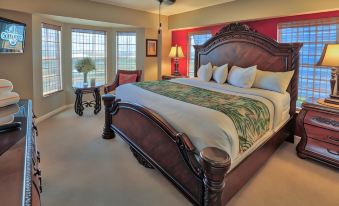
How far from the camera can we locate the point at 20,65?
4.07m

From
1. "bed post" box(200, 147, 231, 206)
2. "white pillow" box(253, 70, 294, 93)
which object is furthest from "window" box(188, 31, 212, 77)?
"bed post" box(200, 147, 231, 206)

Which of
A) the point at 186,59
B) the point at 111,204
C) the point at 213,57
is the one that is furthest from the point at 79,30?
the point at 111,204

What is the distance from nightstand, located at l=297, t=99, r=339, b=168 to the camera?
113 inches

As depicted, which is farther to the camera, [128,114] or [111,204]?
[128,114]

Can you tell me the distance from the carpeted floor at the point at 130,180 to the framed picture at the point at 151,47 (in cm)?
327

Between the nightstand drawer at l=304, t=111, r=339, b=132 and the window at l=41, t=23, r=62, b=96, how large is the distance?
5.00 metres

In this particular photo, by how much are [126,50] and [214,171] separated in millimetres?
5334

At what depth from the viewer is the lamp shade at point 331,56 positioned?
2.90 metres

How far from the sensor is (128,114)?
3.19 metres

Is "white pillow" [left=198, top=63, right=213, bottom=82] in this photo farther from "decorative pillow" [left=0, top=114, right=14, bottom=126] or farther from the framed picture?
"decorative pillow" [left=0, top=114, right=14, bottom=126]

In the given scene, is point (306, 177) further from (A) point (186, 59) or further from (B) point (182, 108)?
(A) point (186, 59)

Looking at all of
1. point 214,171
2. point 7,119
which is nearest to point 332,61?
point 214,171

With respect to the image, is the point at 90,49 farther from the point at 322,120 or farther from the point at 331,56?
the point at 322,120

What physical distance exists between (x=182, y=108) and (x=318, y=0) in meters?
2.91
